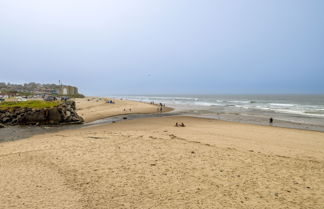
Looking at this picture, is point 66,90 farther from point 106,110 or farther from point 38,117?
point 38,117

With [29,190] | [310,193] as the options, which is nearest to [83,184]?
[29,190]

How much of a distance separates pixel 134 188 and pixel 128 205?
0.95 m

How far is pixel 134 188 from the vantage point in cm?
611

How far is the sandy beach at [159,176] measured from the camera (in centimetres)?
538

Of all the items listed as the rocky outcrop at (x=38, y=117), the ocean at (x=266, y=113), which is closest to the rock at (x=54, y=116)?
the rocky outcrop at (x=38, y=117)

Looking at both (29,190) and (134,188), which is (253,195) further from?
(29,190)

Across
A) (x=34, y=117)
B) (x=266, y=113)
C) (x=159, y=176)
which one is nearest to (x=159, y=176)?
(x=159, y=176)

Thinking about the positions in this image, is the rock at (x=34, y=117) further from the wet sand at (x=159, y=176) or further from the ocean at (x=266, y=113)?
the ocean at (x=266, y=113)

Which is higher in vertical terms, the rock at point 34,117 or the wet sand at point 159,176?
the rock at point 34,117

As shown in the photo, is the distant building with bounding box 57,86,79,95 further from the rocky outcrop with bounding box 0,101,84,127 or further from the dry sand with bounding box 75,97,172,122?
the rocky outcrop with bounding box 0,101,84,127

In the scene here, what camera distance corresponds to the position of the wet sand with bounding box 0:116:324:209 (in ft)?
17.7

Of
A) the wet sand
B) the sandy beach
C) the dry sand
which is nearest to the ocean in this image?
the dry sand

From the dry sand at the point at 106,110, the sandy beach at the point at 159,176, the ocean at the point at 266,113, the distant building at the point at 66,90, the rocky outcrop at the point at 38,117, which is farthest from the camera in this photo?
the distant building at the point at 66,90

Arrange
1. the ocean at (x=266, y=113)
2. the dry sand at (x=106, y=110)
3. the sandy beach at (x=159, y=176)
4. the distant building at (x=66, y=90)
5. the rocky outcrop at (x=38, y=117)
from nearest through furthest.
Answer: the sandy beach at (x=159, y=176) < the rocky outcrop at (x=38, y=117) < the ocean at (x=266, y=113) < the dry sand at (x=106, y=110) < the distant building at (x=66, y=90)
